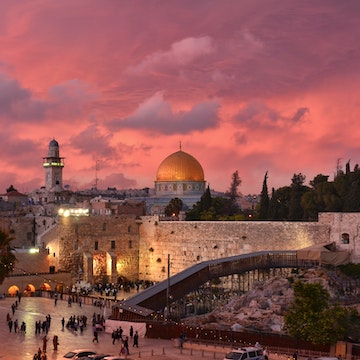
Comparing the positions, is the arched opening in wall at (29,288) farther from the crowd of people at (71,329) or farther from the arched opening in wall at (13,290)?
the crowd of people at (71,329)

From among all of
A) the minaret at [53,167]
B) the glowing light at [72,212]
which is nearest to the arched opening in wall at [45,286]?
the glowing light at [72,212]

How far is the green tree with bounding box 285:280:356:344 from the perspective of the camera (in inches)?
923

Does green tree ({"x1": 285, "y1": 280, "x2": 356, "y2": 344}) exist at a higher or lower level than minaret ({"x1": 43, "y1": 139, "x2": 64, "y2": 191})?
lower

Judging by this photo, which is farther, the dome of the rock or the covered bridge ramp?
the dome of the rock

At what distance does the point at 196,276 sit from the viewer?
114ft

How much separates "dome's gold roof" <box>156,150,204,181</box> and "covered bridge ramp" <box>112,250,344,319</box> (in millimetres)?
40472

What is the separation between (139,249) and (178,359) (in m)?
29.7

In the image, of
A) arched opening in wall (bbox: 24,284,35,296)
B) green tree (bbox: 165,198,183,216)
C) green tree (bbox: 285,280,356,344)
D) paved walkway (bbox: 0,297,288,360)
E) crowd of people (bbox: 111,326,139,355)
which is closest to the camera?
paved walkway (bbox: 0,297,288,360)

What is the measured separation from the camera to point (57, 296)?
3762 centimetres

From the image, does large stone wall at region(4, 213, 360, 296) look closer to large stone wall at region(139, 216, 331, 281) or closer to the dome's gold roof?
large stone wall at region(139, 216, 331, 281)

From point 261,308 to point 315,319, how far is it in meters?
8.67

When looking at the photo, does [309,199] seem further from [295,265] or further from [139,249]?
[139,249]

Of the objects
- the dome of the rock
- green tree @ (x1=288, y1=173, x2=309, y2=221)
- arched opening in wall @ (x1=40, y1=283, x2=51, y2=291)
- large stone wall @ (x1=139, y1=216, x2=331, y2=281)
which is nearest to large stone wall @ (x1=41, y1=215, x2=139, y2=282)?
large stone wall @ (x1=139, y1=216, x2=331, y2=281)

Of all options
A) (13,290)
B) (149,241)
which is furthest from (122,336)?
(149,241)
